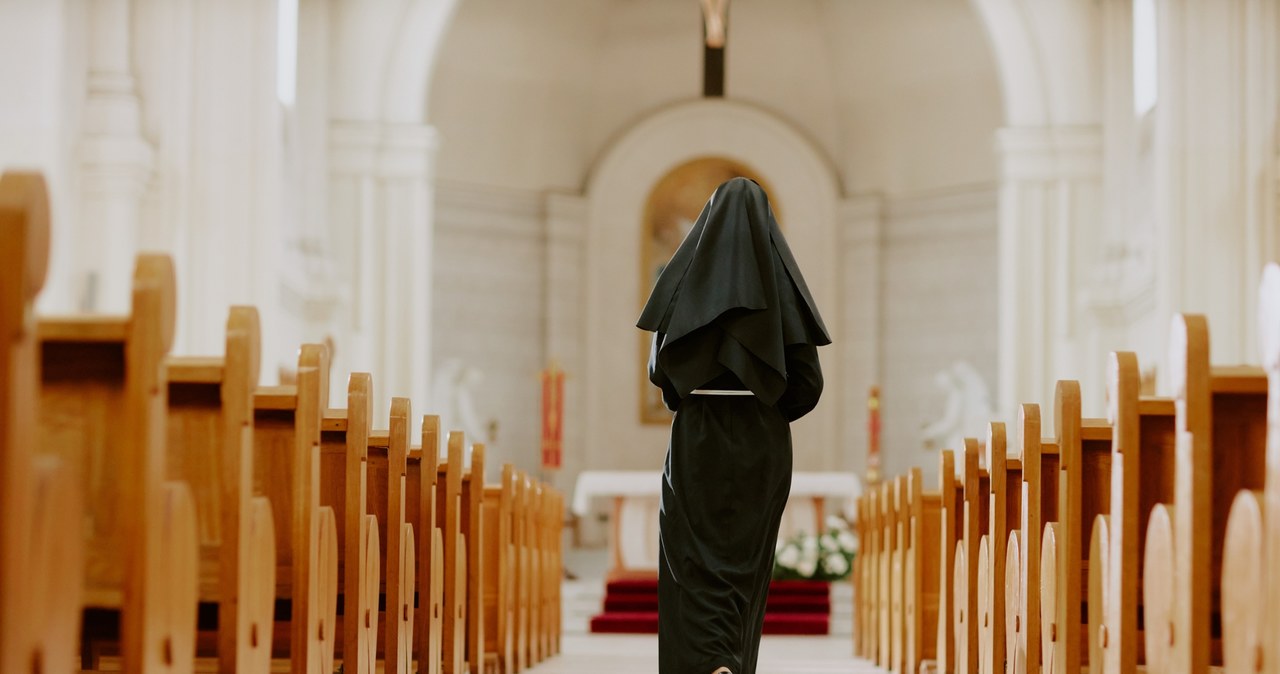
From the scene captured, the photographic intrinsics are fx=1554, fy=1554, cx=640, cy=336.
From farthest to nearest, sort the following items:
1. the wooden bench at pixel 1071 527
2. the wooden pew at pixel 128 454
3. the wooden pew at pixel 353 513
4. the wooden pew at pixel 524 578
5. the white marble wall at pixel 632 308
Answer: the white marble wall at pixel 632 308 < the wooden pew at pixel 524 578 < the wooden pew at pixel 353 513 < the wooden bench at pixel 1071 527 < the wooden pew at pixel 128 454

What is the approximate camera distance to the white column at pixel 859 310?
679 inches

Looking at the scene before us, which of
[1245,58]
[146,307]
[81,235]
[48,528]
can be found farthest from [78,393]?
[1245,58]

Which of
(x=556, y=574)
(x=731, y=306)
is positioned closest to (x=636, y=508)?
(x=556, y=574)

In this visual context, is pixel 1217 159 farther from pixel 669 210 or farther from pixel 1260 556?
pixel 1260 556

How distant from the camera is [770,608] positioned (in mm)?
11266

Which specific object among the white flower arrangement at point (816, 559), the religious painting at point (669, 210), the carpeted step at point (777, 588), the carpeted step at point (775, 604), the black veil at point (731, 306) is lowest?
the carpeted step at point (775, 604)

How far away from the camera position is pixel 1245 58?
10875 mm

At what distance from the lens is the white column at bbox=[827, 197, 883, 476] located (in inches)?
679

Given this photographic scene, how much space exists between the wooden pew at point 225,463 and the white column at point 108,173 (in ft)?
20.8

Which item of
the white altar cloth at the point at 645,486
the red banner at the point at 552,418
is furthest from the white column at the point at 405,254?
the white altar cloth at the point at 645,486

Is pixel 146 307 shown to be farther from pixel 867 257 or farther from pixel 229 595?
pixel 867 257

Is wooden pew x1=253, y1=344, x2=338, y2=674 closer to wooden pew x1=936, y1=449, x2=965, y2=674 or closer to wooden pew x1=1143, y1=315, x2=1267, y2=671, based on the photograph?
wooden pew x1=1143, y1=315, x2=1267, y2=671

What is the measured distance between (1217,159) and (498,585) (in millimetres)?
6557

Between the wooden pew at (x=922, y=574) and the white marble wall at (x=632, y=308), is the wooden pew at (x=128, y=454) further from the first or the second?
the white marble wall at (x=632, y=308)
